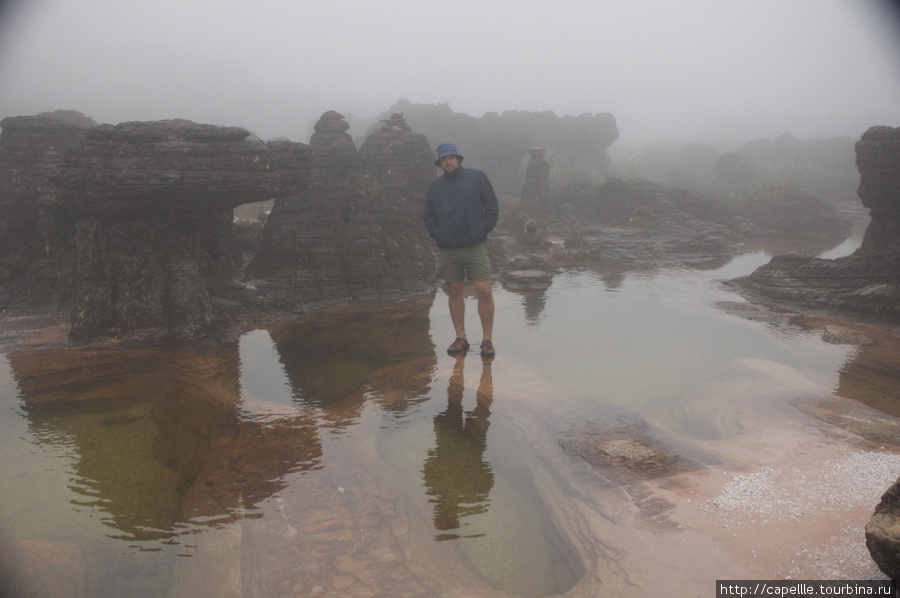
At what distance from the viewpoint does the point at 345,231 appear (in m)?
10.7

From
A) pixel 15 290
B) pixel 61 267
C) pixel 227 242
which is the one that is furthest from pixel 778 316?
pixel 15 290

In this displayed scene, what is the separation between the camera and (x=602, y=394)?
16.4ft

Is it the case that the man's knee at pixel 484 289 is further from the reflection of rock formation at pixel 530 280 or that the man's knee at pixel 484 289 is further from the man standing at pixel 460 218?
the reflection of rock formation at pixel 530 280

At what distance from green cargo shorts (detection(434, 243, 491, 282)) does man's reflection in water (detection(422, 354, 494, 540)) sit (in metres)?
A: 1.25

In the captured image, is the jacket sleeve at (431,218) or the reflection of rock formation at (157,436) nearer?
the reflection of rock formation at (157,436)

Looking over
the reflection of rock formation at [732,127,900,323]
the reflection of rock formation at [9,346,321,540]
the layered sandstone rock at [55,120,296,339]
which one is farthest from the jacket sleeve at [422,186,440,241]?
the reflection of rock formation at [732,127,900,323]

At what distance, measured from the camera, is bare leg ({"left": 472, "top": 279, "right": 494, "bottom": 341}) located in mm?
5773

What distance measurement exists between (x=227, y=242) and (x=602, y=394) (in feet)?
25.9

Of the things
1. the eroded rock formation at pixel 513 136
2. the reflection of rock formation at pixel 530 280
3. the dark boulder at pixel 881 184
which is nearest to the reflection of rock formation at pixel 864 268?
the dark boulder at pixel 881 184

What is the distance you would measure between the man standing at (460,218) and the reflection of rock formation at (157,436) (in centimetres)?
222

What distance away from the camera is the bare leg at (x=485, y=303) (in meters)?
5.77

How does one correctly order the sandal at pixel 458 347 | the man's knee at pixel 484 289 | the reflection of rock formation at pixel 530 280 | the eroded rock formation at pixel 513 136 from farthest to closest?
the eroded rock formation at pixel 513 136 < the reflection of rock formation at pixel 530 280 < the sandal at pixel 458 347 < the man's knee at pixel 484 289

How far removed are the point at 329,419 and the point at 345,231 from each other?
21.9 feet

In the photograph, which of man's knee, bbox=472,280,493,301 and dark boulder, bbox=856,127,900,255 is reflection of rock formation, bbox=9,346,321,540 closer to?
man's knee, bbox=472,280,493,301
